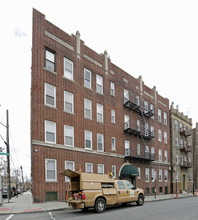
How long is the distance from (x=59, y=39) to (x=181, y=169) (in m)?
32.6

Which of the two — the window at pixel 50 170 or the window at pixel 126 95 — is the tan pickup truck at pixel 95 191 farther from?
the window at pixel 126 95

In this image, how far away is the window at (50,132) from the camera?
20.3m

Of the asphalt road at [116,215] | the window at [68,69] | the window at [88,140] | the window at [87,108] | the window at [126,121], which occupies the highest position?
the window at [68,69]

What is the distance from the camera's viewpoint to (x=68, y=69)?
2336 centimetres

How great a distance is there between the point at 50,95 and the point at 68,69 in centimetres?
353

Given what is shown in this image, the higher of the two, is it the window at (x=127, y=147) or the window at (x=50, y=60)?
the window at (x=50, y=60)

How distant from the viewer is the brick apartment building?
65.7ft

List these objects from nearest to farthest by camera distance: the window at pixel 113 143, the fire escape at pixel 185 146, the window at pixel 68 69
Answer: the window at pixel 68 69, the window at pixel 113 143, the fire escape at pixel 185 146

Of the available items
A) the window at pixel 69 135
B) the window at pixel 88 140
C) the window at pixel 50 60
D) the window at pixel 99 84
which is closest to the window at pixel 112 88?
the window at pixel 99 84

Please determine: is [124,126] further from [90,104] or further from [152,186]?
[152,186]

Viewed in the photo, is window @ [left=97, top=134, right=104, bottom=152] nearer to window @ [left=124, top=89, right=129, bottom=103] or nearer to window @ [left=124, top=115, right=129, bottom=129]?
window @ [left=124, top=115, right=129, bottom=129]

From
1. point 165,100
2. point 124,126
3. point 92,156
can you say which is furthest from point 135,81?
point 92,156

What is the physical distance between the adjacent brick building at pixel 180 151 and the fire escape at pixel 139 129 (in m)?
8.85

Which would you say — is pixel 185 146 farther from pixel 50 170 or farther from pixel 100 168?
pixel 50 170
